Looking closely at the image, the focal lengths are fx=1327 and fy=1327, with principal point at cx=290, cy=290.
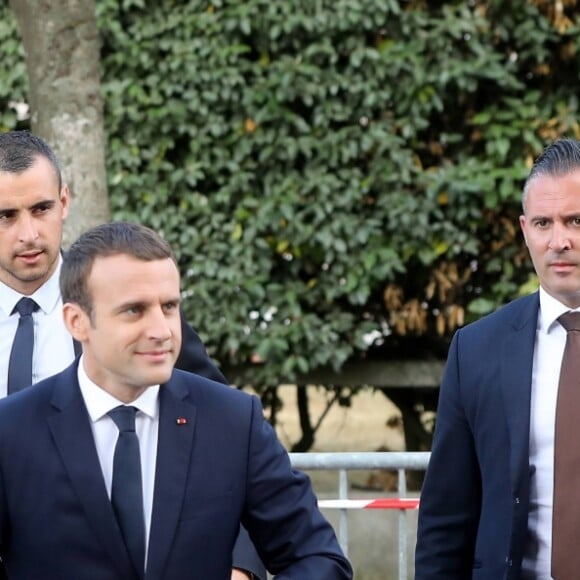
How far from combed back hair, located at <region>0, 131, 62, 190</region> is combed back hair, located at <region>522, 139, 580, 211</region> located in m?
1.44

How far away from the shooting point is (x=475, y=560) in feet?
11.7

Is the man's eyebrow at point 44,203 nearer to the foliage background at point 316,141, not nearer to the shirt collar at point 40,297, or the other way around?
the shirt collar at point 40,297

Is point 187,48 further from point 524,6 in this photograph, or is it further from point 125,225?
point 125,225

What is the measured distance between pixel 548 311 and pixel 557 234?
23 centimetres

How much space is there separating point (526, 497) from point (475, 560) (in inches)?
11.6

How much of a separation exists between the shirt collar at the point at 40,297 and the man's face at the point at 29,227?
0.02 m

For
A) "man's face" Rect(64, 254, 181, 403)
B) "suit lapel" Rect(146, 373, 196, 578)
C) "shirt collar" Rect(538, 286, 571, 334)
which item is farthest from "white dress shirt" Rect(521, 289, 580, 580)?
"man's face" Rect(64, 254, 181, 403)

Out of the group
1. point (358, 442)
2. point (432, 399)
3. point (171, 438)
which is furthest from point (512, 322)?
point (358, 442)

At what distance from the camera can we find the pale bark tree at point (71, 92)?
655cm

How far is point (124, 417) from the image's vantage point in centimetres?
297

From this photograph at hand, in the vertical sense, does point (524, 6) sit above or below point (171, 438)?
above

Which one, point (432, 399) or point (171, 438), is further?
point (432, 399)

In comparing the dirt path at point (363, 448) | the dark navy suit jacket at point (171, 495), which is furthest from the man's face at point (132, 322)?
the dirt path at point (363, 448)

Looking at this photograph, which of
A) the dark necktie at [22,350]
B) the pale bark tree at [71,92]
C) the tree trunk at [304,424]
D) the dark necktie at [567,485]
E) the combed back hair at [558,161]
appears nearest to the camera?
the dark necktie at [567,485]
